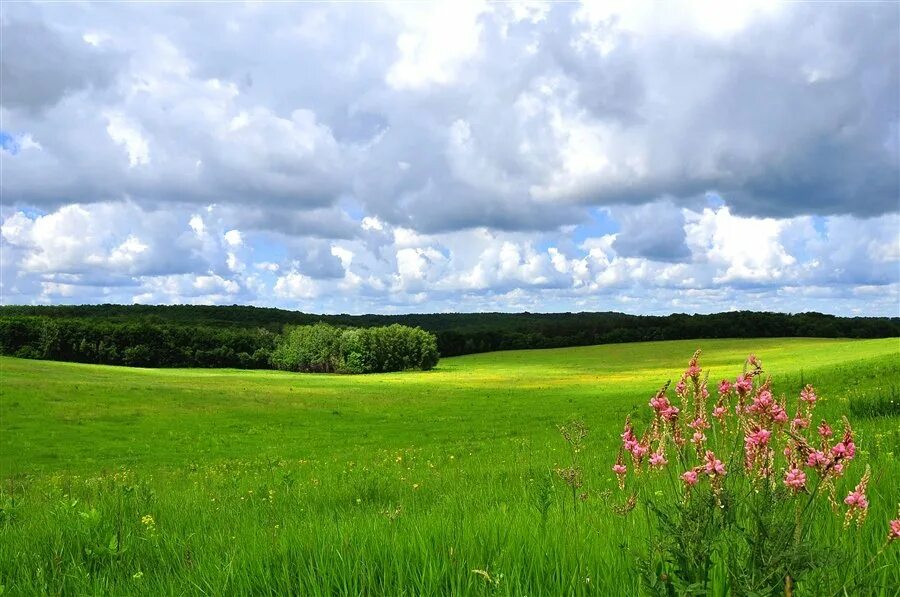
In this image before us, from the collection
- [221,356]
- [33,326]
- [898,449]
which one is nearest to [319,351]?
[221,356]

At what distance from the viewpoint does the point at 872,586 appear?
3346 millimetres

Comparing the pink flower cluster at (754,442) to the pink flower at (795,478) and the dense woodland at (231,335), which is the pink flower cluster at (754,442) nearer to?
the pink flower at (795,478)

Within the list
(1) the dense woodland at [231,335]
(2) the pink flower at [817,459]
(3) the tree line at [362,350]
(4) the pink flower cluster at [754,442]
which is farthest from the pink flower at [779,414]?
(1) the dense woodland at [231,335]

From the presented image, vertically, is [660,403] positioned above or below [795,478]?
above

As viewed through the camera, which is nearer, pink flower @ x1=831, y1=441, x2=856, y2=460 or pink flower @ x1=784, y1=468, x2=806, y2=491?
pink flower @ x1=831, y1=441, x2=856, y2=460

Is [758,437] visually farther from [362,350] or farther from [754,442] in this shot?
[362,350]

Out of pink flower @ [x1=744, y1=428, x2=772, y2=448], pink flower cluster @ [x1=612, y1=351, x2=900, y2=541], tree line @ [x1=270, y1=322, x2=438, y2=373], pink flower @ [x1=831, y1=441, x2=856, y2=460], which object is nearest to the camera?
pink flower @ [x1=831, y1=441, x2=856, y2=460]

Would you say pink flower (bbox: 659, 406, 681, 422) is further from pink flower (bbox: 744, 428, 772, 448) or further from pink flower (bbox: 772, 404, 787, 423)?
pink flower (bbox: 772, 404, 787, 423)

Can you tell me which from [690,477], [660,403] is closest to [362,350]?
[660,403]

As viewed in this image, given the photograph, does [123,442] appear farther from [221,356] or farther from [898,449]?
[221,356]

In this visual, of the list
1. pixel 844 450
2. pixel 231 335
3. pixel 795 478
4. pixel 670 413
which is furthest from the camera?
pixel 231 335

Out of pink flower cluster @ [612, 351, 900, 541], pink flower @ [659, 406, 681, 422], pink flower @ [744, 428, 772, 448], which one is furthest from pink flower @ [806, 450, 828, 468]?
pink flower @ [659, 406, 681, 422]

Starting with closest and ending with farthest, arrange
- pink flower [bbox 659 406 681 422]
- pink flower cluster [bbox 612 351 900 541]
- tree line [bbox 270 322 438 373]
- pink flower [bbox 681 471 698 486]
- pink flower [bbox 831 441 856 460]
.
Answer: pink flower [bbox 831 441 856 460] → pink flower cluster [bbox 612 351 900 541] → pink flower [bbox 681 471 698 486] → pink flower [bbox 659 406 681 422] → tree line [bbox 270 322 438 373]

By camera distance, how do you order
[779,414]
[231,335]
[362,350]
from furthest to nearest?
[231,335]
[362,350]
[779,414]
